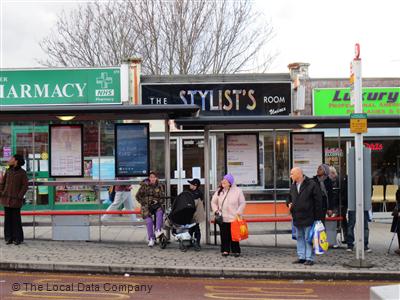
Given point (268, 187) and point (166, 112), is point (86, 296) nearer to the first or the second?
point (166, 112)

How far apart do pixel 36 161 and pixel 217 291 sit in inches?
224

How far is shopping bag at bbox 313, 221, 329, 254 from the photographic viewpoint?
8859 mm

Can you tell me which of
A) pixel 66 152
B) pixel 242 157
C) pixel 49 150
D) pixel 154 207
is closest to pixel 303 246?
pixel 242 157

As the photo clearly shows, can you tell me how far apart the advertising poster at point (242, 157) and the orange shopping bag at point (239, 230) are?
151 centimetres

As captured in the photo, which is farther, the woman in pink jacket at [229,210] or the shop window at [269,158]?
the shop window at [269,158]

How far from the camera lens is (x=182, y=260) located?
365 inches

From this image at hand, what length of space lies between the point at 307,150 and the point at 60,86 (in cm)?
892

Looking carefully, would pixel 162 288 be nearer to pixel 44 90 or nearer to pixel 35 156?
pixel 35 156

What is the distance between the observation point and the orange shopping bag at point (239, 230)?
9.58 metres

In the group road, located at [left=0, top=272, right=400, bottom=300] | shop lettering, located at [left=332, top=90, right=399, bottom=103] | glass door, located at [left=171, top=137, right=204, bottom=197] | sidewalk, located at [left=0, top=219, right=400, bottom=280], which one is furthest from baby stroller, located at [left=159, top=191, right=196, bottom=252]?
shop lettering, located at [left=332, top=90, right=399, bottom=103]

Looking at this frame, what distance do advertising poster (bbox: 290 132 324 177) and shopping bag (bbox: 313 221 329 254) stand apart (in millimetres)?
2290

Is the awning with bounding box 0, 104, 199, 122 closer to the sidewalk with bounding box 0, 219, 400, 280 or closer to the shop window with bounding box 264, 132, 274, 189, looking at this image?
the shop window with bounding box 264, 132, 274, 189

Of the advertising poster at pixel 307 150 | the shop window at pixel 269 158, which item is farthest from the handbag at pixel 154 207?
the advertising poster at pixel 307 150

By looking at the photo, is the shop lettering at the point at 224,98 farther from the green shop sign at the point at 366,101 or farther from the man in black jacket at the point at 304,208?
the man in black jacket at the point at 304,208
